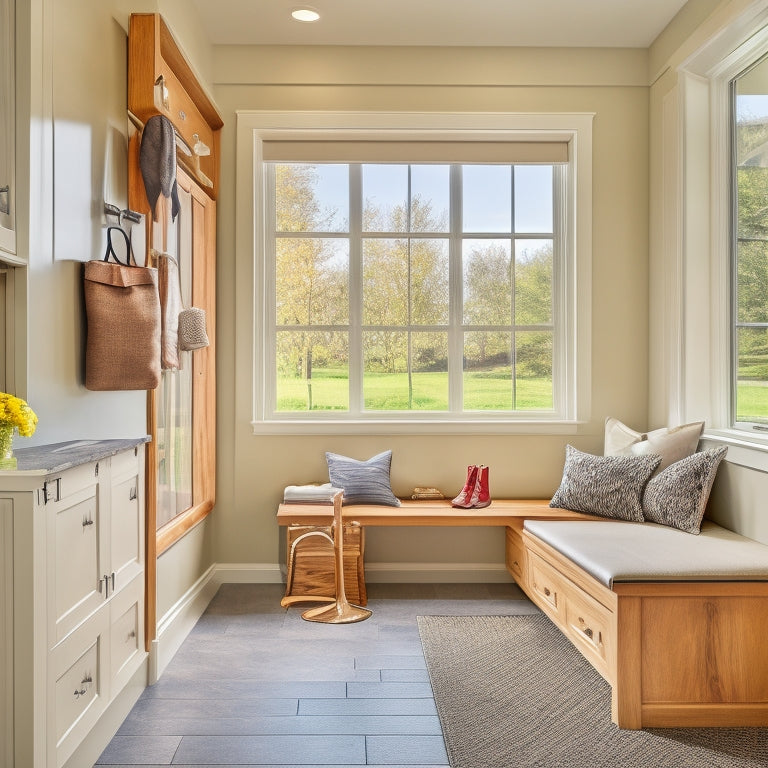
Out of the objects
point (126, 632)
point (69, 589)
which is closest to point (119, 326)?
point (69, 589)

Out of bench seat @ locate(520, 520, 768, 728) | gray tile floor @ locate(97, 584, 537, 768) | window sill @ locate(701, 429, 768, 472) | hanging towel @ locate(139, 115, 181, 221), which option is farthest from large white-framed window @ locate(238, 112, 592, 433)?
bench seat @ locate(520, 520, 768, 728)

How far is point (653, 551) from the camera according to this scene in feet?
8.62

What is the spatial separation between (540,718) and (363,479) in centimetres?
162

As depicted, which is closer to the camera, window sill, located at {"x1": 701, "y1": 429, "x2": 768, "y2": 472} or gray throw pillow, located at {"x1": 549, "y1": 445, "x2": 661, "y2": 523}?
window sill, located at {"x1": 701, "y1": 429, "x2": 768, "y2": 472}

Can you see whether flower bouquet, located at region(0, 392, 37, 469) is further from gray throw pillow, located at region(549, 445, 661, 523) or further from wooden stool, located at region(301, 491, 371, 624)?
gray throw pillow, located at region(549, 445, 661, 523)

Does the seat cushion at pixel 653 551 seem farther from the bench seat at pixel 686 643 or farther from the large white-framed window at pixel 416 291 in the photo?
the large white-framed window at pixel 416 291

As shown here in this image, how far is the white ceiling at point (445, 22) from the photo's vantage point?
351 cm

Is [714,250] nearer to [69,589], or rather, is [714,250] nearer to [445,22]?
[445,22]

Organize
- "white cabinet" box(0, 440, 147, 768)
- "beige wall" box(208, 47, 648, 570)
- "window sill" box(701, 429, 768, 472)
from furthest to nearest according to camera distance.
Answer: "beige wall" box(208, 47, 648, 570), "window sill" box(701, 429, 768, 472), "white cabinet" box(0, 440, 147, 768)

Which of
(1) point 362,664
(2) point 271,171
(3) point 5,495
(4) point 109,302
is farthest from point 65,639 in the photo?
(2) point 271,171

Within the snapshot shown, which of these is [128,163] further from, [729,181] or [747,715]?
[747,715]

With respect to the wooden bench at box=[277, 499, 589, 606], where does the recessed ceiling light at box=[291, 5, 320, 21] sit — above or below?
above

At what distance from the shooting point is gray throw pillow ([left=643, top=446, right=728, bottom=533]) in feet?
10.1

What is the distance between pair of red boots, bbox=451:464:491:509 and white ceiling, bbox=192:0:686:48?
231 cm
